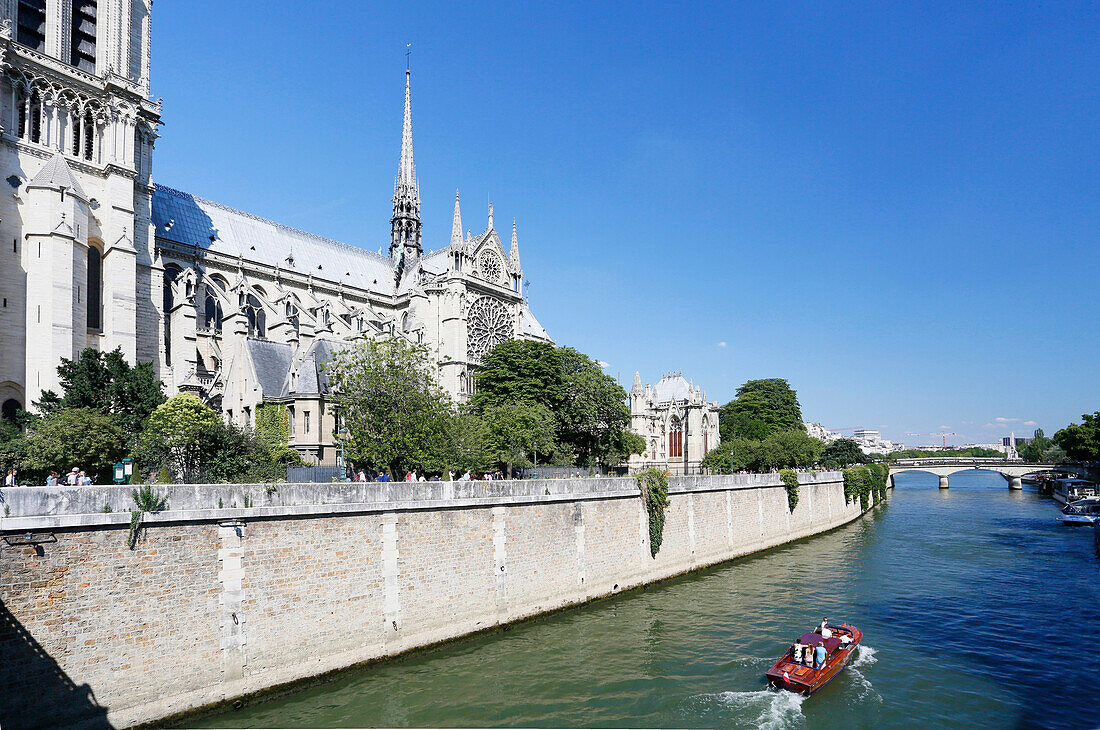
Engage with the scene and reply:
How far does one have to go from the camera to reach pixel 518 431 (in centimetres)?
3619

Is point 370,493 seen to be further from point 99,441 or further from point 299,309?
point 299,309

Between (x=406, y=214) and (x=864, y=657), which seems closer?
(x=864, y=657)

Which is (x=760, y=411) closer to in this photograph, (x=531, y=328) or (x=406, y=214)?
(x=531, y=328)

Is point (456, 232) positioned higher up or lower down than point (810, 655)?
higher up

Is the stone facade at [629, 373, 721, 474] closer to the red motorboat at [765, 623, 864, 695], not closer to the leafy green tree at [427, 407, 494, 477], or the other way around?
the leafy green tree at [427, 407, 494, 477]

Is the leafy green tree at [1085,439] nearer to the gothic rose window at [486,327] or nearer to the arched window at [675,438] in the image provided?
the arched window at [675,438]

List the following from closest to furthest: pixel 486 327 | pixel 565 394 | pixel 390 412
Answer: pixel 390 412 < pixel 565 394 < pixel 486 327

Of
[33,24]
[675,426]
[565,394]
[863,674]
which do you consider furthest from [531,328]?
[863,674]

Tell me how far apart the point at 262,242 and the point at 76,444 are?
37615 millimetres

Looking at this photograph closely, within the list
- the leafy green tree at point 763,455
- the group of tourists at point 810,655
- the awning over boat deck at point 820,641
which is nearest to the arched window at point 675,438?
the leafy green tree at point 763,455

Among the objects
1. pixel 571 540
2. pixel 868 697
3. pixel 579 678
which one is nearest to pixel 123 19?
pixel 571 540

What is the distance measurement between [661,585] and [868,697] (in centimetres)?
1408

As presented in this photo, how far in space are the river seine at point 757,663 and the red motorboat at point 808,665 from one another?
0.38 m

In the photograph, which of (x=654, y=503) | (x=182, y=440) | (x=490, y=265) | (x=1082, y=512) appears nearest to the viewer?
(x=182, y=440)
